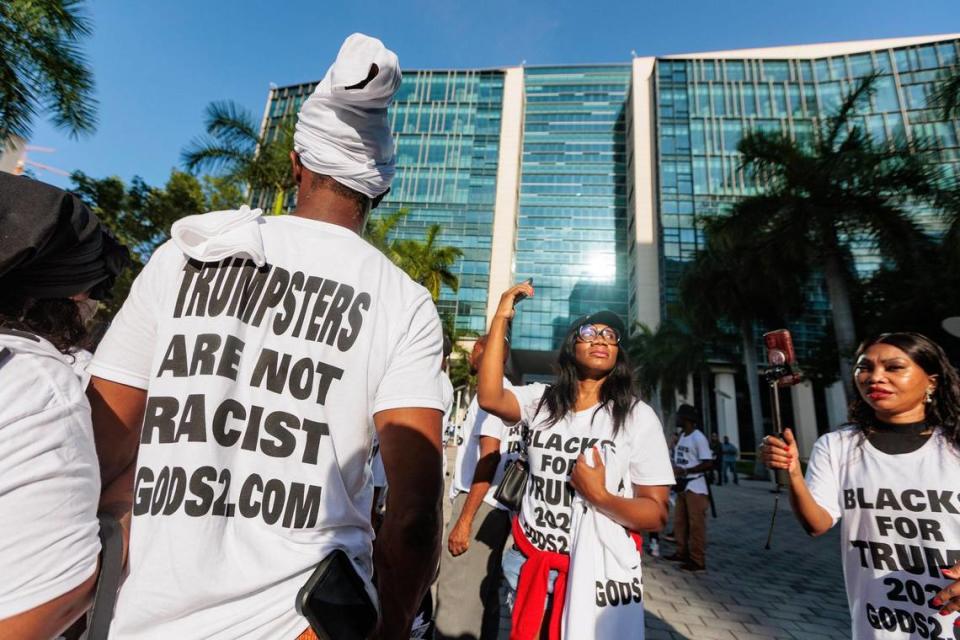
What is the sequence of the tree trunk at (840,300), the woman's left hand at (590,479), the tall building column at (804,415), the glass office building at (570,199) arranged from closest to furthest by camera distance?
the woman's left hand at (590,479) → the tree trunk at (840,300) → the tall building column at (804,415) → the glass office building at (570,199)

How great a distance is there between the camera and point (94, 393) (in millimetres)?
1100

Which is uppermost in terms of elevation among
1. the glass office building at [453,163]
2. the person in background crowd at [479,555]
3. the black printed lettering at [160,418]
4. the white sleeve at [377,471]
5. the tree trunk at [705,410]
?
the glass office building at [453,163]

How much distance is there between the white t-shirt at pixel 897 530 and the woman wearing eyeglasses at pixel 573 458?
0.83 m

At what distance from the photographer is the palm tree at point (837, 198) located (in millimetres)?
13289

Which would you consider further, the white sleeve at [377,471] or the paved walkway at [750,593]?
the paved walkway at [750,593]

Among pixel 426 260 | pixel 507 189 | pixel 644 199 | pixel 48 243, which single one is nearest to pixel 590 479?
pixel 48 243

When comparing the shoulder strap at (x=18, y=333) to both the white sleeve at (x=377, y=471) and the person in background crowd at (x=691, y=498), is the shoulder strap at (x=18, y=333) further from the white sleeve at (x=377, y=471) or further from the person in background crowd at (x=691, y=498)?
the person in background crowd at (x=691, y=498)

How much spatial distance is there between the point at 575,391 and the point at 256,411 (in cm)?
198

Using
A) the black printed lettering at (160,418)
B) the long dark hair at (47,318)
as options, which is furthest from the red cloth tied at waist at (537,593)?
the long dark hair at (47,318)

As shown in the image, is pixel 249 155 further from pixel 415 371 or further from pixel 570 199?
pixel 570 199

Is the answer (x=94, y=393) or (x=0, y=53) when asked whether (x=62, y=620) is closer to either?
(x=94, y=393)

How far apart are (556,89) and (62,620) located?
59.4m

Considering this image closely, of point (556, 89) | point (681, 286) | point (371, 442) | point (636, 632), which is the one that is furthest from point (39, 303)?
point (556, 89)

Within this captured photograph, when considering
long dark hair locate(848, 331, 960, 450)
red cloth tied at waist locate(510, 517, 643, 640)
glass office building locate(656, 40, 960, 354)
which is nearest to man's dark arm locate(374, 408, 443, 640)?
red cloth tied at waist locate(510, 517, 643, 640)
